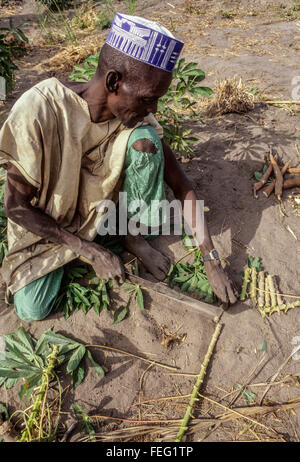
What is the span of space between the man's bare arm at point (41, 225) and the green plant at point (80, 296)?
0.44 feet

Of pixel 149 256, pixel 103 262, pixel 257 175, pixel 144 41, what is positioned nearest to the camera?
pixel 144 41

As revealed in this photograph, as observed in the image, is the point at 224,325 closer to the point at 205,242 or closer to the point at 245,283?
the point at 245,283

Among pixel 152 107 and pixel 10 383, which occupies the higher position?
pixel 152 107

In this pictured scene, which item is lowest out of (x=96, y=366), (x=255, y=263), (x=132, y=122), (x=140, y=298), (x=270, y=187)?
(x=96, y=366)

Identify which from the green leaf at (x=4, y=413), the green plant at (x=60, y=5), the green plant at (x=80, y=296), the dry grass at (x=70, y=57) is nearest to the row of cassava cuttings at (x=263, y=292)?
the green plant at (x=80, y=296)

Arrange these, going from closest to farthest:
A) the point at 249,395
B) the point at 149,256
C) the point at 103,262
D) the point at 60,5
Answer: the point at 249,395 < the point at 103,262 < the point at 149,256 < the point at 60,5

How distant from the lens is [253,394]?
155cm

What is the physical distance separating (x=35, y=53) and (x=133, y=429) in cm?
505

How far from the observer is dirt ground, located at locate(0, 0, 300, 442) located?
59.4 inches

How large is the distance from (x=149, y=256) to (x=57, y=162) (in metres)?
0.77

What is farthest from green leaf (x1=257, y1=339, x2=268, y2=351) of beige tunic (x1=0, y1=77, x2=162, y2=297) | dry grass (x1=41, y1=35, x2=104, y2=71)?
dry grass (x1=41, y1=35, x2=104, y2=71)

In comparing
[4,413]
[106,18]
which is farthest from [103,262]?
[106,18]

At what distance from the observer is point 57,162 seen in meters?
1.60
